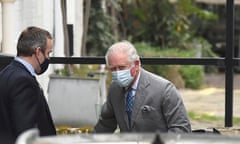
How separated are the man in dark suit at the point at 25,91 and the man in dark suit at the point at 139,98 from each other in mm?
456

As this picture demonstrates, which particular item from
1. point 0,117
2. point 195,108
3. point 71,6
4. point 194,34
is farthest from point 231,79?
point 194,34

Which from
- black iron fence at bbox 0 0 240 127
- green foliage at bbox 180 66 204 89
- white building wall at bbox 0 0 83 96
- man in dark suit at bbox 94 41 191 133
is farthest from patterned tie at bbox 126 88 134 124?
green foliage at bbox 180 66 204 89

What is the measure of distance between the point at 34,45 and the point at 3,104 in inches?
16.9

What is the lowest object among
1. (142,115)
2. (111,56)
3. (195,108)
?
(195,108)

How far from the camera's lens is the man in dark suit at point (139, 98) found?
4273mm

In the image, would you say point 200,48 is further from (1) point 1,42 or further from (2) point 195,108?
(1) point 1,42

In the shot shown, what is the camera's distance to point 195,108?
543 inches

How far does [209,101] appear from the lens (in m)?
14.8

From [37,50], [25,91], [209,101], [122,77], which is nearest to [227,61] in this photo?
[122,77]

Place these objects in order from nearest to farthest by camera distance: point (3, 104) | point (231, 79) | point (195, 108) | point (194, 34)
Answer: point (3, 104)
point (231, 79)
point (195, 108)
point (194, 34)

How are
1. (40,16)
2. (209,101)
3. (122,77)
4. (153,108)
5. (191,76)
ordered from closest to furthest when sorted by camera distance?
(122,77) → (153,108) → (40,16) → (209,101) → (191,76)

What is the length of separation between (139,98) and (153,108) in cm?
12

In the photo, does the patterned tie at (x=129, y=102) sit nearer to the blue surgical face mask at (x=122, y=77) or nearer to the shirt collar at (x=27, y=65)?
the blue surgical face mask at (x=122, y=77)

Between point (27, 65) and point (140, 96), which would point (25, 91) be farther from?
point (140, 96)
